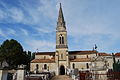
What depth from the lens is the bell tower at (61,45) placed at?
47.6 metres

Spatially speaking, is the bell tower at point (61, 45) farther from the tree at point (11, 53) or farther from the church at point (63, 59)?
the tree at point (11, 53)

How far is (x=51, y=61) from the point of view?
49250 millimetres

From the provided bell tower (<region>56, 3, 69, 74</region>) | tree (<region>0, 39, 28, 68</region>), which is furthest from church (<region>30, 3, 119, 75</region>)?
tree (<region>0, 39, 28, 68</region>)

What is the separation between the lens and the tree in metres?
45.6

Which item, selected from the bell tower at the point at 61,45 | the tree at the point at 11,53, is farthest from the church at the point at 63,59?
the tree at the point at 11,53

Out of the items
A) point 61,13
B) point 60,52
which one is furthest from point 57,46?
point 61,13

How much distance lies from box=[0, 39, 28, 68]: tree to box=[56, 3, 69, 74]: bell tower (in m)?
12.9

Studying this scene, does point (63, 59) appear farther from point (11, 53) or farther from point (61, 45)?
point (11, 53)

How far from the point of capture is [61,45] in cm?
4928

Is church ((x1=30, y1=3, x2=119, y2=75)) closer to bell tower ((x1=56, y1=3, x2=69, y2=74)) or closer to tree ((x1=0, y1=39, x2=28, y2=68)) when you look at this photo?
bell tower ((x1=56, y1=3, x2=69, y2=74))

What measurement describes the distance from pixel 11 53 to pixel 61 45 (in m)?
16.5

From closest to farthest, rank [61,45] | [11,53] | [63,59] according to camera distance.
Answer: [11,53], [63,59], [61,45]

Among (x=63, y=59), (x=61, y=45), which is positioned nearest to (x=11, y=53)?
(x=61, y=45)

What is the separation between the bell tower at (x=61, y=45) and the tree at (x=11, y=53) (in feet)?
42.3
